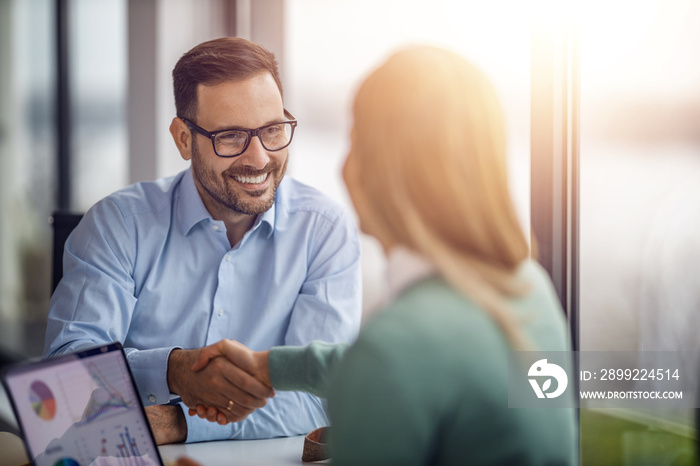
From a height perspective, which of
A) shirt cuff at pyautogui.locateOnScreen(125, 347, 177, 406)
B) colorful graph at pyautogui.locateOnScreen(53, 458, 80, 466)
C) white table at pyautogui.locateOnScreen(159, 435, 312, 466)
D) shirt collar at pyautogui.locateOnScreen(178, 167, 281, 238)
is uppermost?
shirt collar at pyautogui.locateOnScreen(178, 167, 281, 238)

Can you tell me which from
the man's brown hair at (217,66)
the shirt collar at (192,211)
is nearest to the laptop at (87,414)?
the shirt collar at (192,211)

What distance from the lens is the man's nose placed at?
117 cm

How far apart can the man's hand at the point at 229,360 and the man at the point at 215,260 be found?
0.01 m

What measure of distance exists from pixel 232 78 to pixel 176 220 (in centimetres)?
30

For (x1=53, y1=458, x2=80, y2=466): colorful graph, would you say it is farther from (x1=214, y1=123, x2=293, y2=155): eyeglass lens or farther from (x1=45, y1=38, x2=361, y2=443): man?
(x1=214, y1=123, x2=293, y2=155): eyeglass lens

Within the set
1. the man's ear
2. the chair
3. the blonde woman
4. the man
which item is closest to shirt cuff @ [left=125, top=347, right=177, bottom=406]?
the man

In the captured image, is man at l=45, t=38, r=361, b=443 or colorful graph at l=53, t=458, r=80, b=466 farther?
man at l=45, t=38, r=361, b=443

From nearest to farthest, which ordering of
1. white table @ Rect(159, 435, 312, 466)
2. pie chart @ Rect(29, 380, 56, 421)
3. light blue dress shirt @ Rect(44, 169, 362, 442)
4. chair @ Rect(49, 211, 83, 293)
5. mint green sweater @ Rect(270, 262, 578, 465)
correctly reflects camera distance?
mint green sweater @ Rect(270, 262, 578, 465) → pie chart @ Rect(29, 380, 56, 421) → white table @ Rect(159, 435, 312, 466) → light blue dress shirt @ Rect(44, 169, 362, 442) → chair @ Rect(49, 211, 83, 293)

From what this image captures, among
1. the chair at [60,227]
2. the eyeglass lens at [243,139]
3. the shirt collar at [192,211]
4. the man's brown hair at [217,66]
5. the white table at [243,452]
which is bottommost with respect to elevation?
the white table at [243,452]

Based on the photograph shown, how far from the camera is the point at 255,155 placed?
1177 mm

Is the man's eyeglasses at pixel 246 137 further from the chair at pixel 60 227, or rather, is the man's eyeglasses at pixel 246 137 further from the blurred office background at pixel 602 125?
the chair at pixel 60 227

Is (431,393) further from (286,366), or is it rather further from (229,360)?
(229,360)

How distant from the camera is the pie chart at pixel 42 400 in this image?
954 millimetres

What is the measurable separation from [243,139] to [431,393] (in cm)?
63
